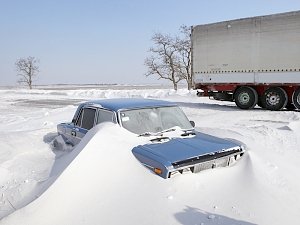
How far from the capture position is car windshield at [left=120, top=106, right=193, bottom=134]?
16.9 feet

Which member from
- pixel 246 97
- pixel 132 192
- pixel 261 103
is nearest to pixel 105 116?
pixel 132 192

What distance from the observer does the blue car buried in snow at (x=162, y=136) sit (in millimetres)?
4027

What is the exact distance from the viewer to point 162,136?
4914 millimetres

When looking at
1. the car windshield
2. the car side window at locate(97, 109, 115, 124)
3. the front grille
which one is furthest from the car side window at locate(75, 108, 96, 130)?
the front grille

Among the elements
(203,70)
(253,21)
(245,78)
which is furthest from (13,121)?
(253,21)

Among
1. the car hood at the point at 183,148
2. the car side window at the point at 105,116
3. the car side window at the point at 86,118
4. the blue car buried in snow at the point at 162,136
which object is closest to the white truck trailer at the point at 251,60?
the blue car buried in snow at the point at 162,136

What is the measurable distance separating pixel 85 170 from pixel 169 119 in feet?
6.50

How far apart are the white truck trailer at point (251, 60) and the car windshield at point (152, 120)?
1008cm

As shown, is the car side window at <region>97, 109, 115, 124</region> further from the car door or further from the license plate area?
the license plate area

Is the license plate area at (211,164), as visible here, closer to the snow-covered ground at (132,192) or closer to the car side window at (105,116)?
the snow-covered ground at (132,192)

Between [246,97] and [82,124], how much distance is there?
11.0 metres

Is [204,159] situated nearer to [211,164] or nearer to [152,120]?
[211,164]

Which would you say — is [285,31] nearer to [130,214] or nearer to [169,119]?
[169,119]

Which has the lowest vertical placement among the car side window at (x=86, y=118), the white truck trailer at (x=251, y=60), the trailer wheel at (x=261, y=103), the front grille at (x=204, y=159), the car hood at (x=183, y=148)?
the trailer wheel at (x=261, y=103)
